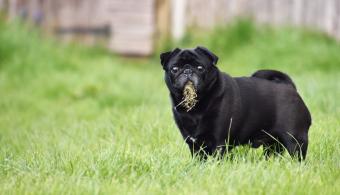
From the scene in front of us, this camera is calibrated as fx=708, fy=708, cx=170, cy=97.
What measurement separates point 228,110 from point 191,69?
400 millimetres

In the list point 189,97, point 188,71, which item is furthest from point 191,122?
point 188,71

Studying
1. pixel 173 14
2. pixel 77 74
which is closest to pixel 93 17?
pixel 173 14

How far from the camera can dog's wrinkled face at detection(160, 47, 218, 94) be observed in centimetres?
499

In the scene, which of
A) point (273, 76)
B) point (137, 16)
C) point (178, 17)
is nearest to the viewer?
point (273, 76)

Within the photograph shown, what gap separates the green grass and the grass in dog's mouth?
0.37 meters

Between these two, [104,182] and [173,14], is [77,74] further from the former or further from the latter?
[104,182]

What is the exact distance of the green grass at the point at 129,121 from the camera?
4.45 meters

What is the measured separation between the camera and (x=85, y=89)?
426 inches

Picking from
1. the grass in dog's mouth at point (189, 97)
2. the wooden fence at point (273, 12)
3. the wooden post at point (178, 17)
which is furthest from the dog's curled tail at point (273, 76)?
the wooden post at point (178, 17)

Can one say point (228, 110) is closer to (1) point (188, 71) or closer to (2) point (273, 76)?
(1) point (188, 71)

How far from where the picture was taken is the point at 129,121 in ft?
23.2

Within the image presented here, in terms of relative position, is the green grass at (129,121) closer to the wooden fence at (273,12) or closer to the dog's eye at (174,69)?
the wooden fence at (273,12)

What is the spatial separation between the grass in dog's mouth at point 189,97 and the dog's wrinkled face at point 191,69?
3 cm

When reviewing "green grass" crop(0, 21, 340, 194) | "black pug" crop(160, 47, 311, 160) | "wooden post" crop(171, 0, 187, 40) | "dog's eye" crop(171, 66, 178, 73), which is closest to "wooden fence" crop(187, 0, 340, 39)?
"wooden post" crop(171, 0, 187, 40)
